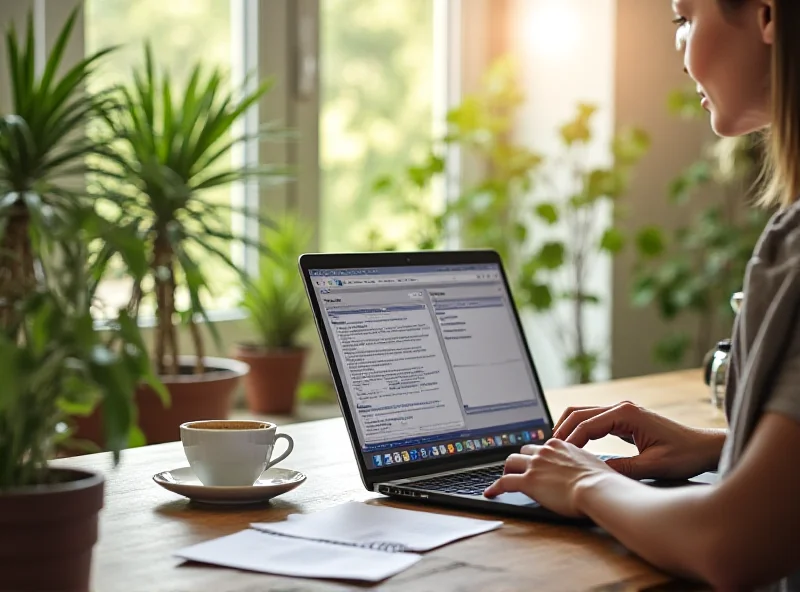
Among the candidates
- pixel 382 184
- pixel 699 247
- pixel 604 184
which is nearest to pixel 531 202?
pixel 604 184

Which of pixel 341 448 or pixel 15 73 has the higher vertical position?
pixel 15 73

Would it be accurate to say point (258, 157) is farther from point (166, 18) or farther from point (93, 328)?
point (93, 328)

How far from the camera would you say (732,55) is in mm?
1131

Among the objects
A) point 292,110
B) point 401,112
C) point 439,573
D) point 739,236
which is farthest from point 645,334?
point 439,573

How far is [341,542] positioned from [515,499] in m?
0.23

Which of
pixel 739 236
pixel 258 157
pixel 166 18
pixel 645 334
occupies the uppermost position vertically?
pixel 166 18

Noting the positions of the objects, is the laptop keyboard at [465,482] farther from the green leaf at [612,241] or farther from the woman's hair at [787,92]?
the green leaf at [612,241]

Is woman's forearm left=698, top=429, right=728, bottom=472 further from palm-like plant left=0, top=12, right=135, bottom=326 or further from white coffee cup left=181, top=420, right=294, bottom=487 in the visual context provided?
palm-like plant left=0, top=12, right=135, bottom=326

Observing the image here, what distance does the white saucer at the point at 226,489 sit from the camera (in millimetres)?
1176

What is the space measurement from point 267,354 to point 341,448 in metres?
1.29

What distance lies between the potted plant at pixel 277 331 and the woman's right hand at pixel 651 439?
1546 millimetres

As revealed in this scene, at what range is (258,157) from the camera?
9.91 ft

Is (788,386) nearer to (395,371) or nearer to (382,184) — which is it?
(395,371)

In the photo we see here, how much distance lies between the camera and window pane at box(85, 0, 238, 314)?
268cm
